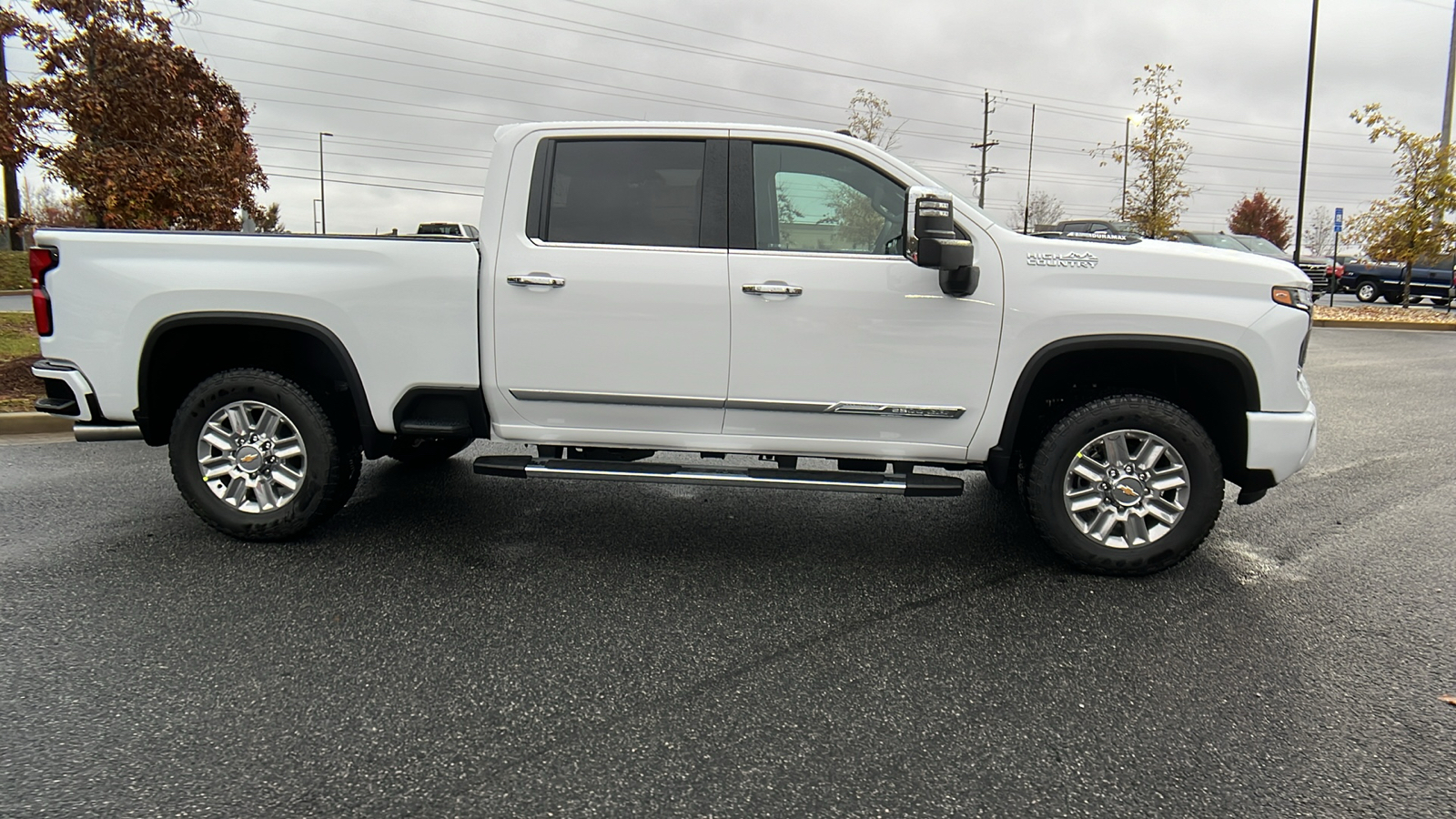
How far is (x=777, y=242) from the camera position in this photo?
4453 millimetres

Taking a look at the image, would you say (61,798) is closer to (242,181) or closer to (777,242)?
(777,242)

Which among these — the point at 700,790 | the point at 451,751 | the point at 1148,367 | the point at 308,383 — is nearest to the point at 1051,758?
the point at 700,790

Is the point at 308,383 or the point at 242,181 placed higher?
the point at 242,181

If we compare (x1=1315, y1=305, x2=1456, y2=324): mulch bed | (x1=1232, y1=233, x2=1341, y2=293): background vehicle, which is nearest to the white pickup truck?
(x1=1232, y1=233, x2=1341, y2=293): background vehicle

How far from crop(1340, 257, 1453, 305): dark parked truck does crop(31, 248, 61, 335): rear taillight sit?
3303 cm

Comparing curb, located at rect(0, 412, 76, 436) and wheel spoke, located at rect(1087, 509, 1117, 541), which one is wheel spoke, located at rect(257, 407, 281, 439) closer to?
wheel spoke, located at rect(1087, 509, 1117, 541)

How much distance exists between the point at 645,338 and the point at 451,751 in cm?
212

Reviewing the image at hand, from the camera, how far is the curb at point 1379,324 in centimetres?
Result: 2130

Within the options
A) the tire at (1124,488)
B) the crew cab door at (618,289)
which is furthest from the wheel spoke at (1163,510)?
the crew cab door at (618,289)

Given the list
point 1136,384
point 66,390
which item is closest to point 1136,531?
point 1136,384

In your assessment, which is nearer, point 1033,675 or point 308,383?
point 1033,675

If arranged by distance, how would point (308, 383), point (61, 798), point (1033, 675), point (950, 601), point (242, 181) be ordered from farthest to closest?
1. point (242, 181)
2. point (308, 383)
3. point (950, 601)
4. point (1033, 675)
5. point (61, 798)

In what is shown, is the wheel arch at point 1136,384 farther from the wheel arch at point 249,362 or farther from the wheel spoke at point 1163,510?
the wheel arch at point 249,362

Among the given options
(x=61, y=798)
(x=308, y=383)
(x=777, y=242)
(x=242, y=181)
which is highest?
(x=242, y=181)
